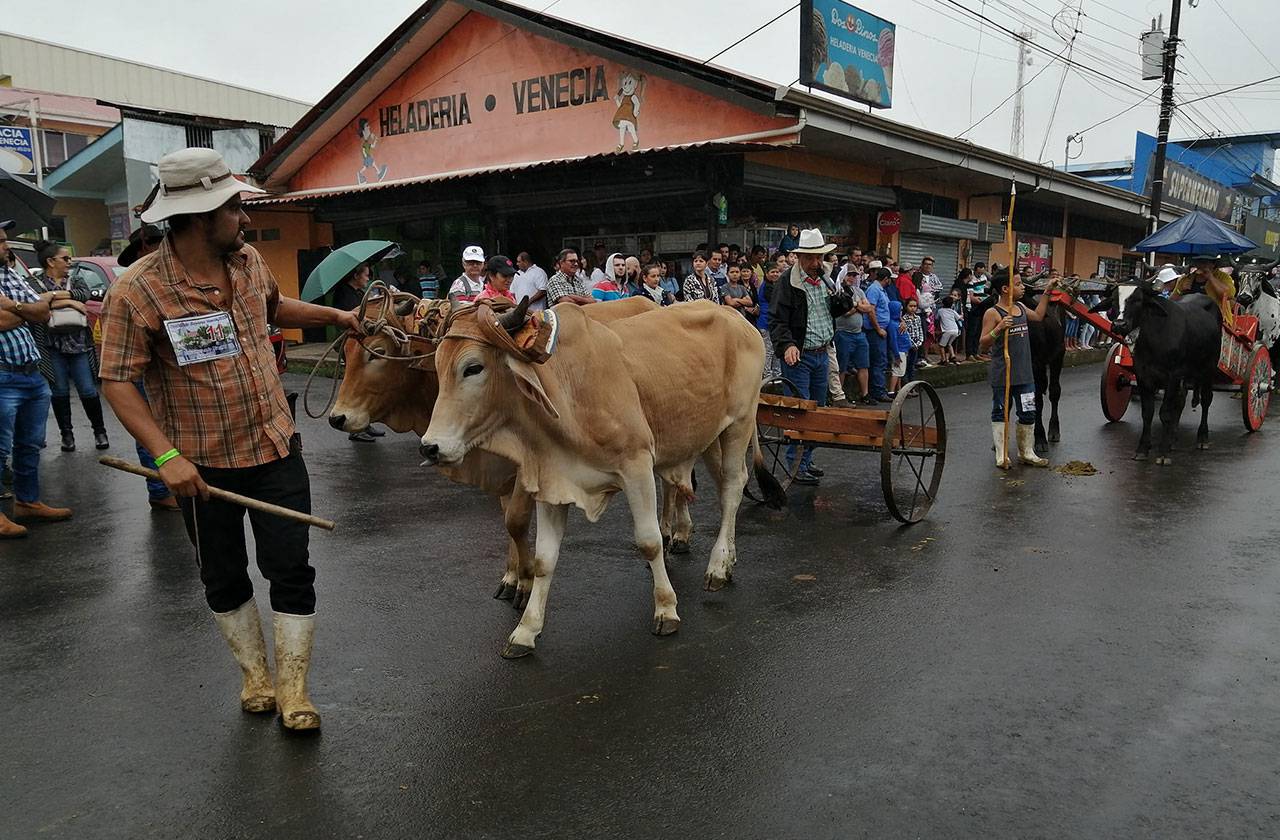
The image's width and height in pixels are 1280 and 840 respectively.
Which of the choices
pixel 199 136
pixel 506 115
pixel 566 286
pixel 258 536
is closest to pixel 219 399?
pixel 258 536

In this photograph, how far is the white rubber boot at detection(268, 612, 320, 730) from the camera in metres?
3.81

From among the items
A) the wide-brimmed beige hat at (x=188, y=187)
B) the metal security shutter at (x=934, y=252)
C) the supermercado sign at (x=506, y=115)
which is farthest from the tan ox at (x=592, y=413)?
the metal security shutter at (x=934, y=252)

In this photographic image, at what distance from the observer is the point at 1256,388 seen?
35.8ft

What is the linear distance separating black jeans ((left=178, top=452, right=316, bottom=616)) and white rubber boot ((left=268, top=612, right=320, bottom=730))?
1.8 inches

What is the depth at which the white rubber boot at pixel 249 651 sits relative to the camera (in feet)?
12.9

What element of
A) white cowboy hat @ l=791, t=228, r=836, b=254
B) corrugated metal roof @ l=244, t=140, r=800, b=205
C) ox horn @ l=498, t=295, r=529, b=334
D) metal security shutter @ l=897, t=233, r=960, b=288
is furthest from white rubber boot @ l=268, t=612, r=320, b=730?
metal security shutter @ l=897, t=233, r=960, b=288

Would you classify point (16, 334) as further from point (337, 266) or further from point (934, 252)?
point (934, 252)

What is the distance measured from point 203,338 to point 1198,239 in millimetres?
14729

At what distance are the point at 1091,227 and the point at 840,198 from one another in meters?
14.2

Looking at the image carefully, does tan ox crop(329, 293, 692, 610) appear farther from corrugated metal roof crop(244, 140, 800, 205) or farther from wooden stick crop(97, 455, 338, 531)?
corrugated metal roof crop(244, 140, 800, 205)

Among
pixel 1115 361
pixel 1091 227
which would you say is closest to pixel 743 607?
pixel 1115 361

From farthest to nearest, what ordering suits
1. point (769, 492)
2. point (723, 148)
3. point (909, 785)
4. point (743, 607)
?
point (723, 148) → point (769, 492) → point (743, 607) → point (909, 785)

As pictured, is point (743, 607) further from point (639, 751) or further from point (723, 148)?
point (723, 148)

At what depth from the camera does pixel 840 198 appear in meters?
15.9
